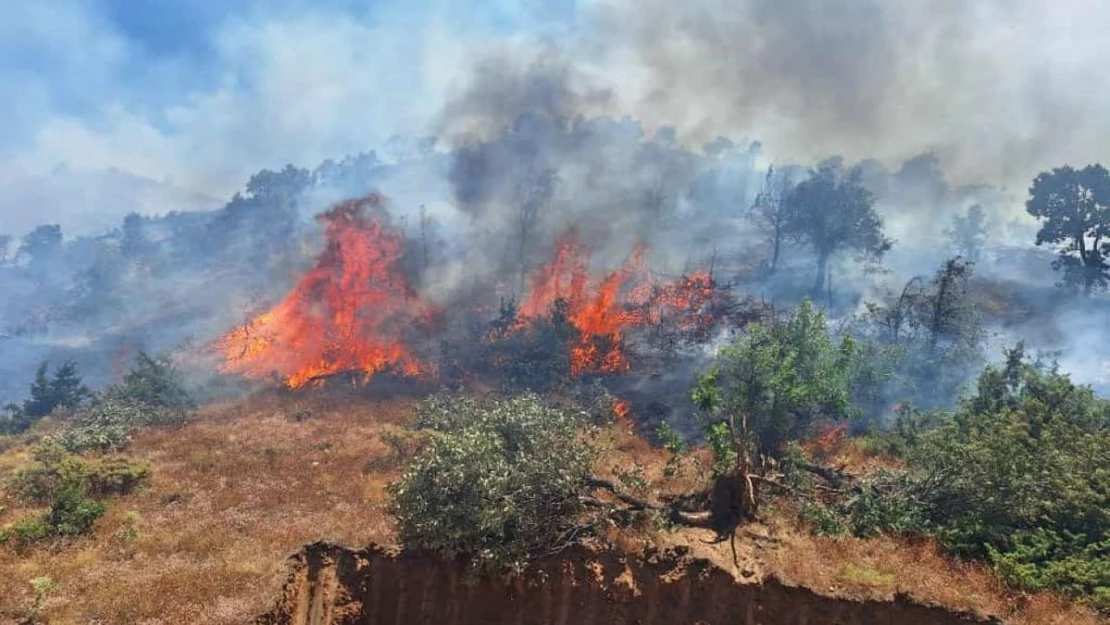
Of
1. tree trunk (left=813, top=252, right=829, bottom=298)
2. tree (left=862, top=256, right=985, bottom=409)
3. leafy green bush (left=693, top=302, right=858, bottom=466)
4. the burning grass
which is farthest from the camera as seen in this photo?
tree trunk (left=813, top=252, right=829, bottom=298)

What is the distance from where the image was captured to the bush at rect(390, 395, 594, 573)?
12398mm

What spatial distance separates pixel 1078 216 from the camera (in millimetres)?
42188

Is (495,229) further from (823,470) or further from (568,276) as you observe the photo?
(823,470)

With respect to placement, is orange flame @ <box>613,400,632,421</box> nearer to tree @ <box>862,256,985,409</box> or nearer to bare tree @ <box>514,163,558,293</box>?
tree @ <box>862,256,985,409</box>

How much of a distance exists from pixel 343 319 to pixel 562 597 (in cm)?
3110

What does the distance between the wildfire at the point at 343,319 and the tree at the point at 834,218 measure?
3291cm

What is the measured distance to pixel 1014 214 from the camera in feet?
249

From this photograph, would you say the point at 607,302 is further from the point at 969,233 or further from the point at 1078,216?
the point at 969,233

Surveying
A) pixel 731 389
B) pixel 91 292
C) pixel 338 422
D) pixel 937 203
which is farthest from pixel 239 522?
pixel 937 203

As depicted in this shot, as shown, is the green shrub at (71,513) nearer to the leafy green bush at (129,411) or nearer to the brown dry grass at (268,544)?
the brown dry grass at (268,544)

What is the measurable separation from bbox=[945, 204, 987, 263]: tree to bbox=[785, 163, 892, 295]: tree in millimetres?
17124

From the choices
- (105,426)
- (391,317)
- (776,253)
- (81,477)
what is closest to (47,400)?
(105,426)

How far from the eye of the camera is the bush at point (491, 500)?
12.4 meters

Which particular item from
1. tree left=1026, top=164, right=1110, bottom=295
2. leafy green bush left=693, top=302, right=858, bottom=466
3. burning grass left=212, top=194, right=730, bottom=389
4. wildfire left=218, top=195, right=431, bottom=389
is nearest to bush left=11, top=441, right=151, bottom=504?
wildfire left=218, top=195, right=431, bottom=389
